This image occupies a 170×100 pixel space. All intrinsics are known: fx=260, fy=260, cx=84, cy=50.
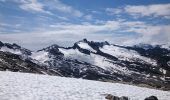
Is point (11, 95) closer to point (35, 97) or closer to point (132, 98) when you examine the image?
point (35, 97)

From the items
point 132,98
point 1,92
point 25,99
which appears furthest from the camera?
point 132,98

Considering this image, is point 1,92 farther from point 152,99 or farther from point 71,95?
point 152,99

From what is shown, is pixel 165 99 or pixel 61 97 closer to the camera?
pixel 61 97

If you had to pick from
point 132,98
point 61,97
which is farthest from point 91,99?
point 132,98

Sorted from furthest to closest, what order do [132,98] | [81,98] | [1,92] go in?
1. [132,98]
2. [81,98]
3. [1,92]

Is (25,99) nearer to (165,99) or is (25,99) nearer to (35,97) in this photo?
(35,97)

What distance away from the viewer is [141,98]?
94.2 ft

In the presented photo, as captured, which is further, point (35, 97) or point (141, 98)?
point (141, 98)

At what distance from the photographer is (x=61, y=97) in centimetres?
2481

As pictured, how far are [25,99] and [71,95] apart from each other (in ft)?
19.3

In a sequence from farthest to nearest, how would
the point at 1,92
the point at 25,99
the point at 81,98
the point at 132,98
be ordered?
the point at 132,98 → the point at 81,98 → the point at 1,92 → the point at 25,99

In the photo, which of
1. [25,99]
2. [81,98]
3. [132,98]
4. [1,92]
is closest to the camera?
[25,99]

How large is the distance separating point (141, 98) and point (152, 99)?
2546 millimetres

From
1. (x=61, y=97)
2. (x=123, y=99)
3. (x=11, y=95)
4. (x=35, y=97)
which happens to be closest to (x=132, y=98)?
(x=123, y=99)
